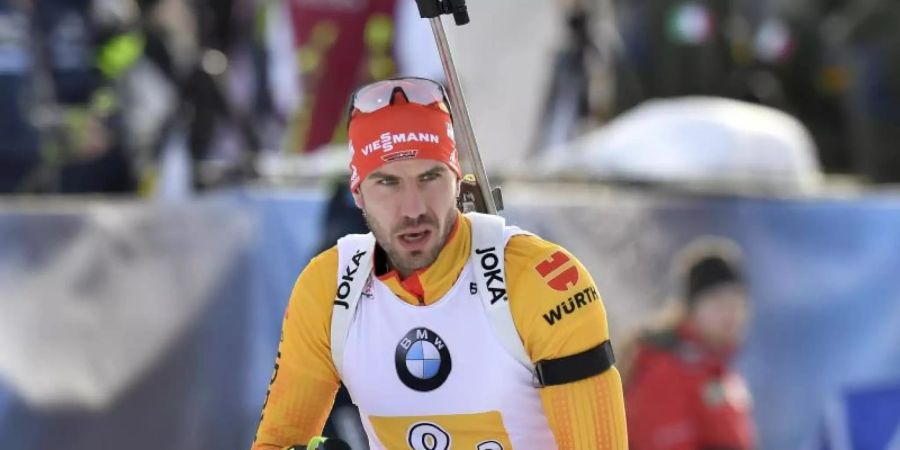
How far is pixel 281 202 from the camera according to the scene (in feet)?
22.7

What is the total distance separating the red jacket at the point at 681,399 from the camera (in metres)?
6.50

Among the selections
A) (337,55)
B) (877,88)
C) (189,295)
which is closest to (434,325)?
(189,295)

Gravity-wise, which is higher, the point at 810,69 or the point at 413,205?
the point at 810,69

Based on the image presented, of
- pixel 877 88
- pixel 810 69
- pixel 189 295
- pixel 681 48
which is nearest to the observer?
pixel 189 295

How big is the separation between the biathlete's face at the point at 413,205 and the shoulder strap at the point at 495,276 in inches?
4.2

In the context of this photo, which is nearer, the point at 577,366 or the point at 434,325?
the point at 577,366

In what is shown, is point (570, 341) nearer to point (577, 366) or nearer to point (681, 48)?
point (577, 366)

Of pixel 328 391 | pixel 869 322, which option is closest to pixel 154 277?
pixel 328 391

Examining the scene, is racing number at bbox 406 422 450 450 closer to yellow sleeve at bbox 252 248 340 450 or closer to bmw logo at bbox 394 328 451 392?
bmw logo at bbox 394 328 451 392

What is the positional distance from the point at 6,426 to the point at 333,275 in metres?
2.55

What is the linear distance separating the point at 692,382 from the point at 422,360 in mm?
2678

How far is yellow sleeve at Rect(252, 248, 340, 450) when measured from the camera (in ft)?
13.8

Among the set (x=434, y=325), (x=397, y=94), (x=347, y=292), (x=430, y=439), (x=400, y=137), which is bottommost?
(x=430, y=439)

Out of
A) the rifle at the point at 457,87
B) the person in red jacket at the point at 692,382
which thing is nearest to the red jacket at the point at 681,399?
the person in red jacket at the point at 692,382
